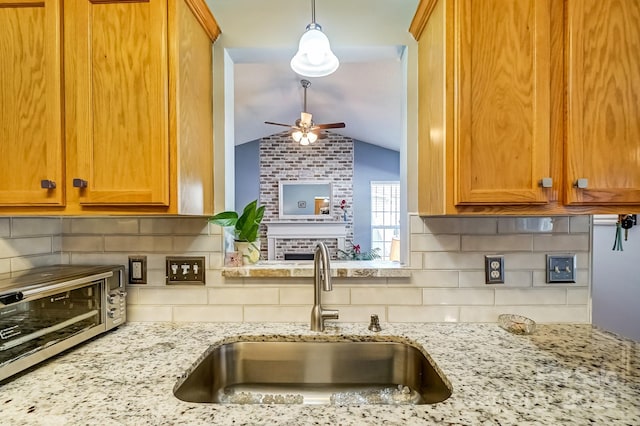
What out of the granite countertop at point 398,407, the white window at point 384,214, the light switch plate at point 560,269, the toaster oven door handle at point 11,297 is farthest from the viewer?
the white window at point 384,214

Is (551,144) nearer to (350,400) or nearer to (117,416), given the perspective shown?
(350,400)

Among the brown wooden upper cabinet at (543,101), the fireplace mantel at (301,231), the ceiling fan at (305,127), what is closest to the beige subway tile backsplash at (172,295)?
the brown wooden upper cabinet at (543,101)

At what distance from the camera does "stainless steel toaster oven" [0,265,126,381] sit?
2.67ft

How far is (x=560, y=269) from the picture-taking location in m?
1.23

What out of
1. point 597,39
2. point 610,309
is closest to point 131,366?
Result: point 597,39

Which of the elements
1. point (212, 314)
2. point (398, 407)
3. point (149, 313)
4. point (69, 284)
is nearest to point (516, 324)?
point (398, 407)

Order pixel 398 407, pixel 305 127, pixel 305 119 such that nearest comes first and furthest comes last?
pixel 398 407 < pixel 305 119 < pixel 305 127

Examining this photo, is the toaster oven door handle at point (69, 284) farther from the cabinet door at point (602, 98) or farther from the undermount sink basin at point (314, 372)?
the cabinet door at point (602, 98)

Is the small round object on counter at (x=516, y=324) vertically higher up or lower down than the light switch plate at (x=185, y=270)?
lower down

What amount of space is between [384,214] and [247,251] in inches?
223

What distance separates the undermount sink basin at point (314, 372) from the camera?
42.3 inches

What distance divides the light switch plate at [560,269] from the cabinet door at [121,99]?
1.41 m

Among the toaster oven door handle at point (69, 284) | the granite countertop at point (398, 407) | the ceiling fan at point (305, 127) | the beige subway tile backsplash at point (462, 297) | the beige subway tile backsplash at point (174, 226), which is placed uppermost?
the ceiling fan at point (305, 127)

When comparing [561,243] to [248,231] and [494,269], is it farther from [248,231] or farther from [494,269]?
[248,231]
